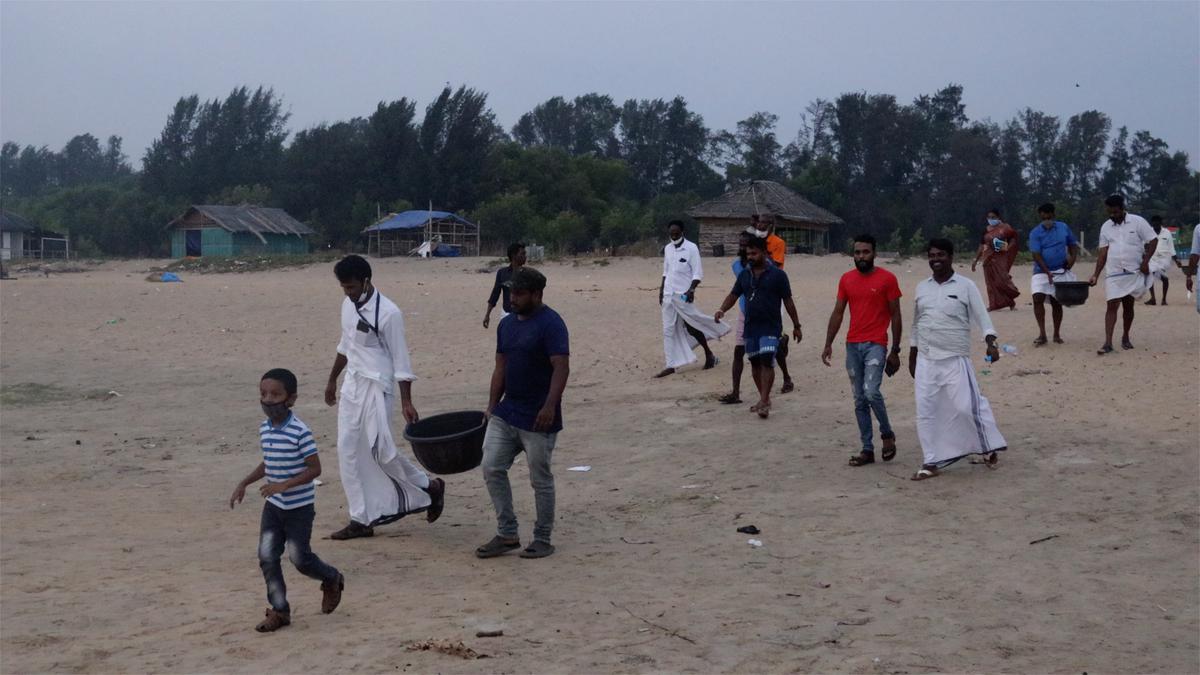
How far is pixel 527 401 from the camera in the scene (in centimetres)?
692

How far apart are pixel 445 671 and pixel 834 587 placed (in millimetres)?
2316

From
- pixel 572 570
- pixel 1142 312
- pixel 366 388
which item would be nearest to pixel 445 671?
pixel 572 570

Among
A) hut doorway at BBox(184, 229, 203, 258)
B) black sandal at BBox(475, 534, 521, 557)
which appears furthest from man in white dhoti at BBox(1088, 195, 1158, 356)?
hut doorway at BBox(184, 229, 203, 258)

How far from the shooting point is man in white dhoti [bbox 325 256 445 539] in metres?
7.39

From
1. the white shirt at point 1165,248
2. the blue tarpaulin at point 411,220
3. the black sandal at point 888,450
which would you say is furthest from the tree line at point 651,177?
the black sandal at point 888,450

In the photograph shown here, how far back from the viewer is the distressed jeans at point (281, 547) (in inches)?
222

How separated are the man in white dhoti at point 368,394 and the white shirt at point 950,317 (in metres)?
3.69

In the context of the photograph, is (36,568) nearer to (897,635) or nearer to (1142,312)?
(897,635)

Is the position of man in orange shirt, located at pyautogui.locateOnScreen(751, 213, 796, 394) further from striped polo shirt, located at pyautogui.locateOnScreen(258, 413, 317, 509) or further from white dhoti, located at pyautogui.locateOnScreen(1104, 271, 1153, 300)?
striped polo shirt, located at pyautogui.locateOnScreen(258, 413, 317, 509)

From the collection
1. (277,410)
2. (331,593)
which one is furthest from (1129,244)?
(277,410)

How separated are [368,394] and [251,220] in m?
50.5

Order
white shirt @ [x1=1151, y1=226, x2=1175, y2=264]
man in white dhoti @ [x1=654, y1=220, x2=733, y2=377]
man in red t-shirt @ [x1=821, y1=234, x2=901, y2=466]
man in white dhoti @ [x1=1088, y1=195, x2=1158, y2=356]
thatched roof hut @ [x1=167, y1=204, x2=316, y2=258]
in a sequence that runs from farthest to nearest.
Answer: thatched roof hut @ [x1=167, y1=204, x2=316, y2=258] → white shirt @ [x1=1151, y1=226, x2=1175, y2=264] → man in white dhoti @ [x1=654, y1=220, x2=733, y2=377] → man in white dhoti @ [x1=1088, y1=195, x2=1158, y2=356] → man in red t-shirt @ [x1=821, y1=234, x2=901, y2=466]

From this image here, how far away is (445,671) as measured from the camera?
4.98 m

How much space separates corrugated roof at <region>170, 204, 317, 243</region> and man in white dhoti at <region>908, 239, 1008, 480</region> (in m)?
48.7
